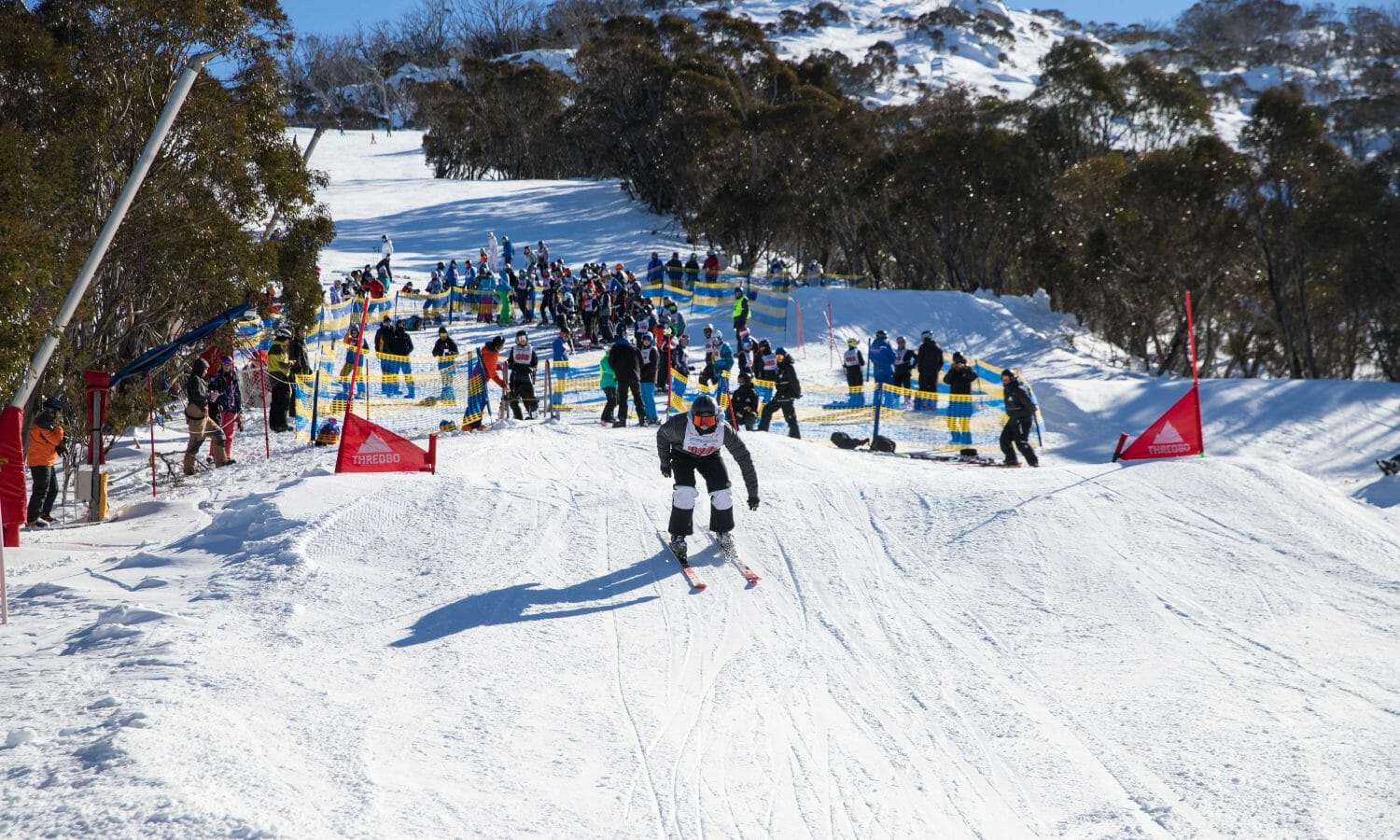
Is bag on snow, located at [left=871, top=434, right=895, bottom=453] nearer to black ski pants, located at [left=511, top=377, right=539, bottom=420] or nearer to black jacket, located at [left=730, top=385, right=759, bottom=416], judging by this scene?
black jacket, located at [left=730, top=385, right=759, bottom=416]

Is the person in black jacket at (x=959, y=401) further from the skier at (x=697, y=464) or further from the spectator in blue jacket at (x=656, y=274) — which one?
the spectator in blue jacket at (x=656, y=274)

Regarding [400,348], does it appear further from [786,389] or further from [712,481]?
[712,481]

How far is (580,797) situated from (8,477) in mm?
8081

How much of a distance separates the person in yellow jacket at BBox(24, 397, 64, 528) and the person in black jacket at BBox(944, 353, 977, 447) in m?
13.3

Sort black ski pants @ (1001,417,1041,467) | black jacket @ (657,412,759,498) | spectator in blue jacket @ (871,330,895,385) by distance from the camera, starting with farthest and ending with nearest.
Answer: spectator in blue jacket @ (871,330,895,385) < black ski pants @ (1001,417,1041,467) < black jacket @ (657,412,759,498)

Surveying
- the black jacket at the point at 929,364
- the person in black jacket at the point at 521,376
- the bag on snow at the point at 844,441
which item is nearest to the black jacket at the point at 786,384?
the bag on snow at the point at 844,441

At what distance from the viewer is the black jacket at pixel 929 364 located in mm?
20672

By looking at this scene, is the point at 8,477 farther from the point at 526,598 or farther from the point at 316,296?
the point at 316,296

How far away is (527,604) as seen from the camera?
26.8 ft

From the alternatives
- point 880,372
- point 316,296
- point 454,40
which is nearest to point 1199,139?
point 880,372

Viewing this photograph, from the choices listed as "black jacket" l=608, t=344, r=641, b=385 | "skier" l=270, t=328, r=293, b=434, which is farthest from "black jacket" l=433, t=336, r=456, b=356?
"black jacket" l=608, t=344, r=641, b=385

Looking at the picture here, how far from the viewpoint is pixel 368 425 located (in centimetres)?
1163

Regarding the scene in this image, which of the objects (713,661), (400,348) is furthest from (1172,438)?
(400,348)

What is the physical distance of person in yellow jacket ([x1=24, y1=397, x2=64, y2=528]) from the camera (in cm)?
1184
